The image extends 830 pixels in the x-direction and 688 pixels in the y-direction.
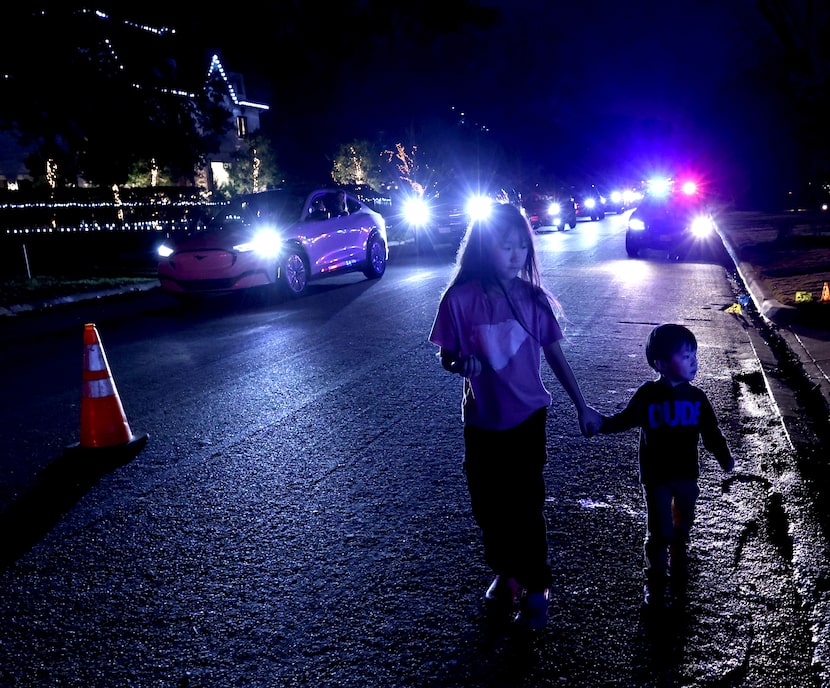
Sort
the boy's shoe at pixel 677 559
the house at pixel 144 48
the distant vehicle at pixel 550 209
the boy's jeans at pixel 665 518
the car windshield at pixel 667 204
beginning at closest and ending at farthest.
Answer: the boy's jeans at pixel 665 518 → the boy's shoe at pixel 677 559 → the house at pixel 144 48 → the car windshield at pixel 667 204 → the distant vehicle at pixel 550 209

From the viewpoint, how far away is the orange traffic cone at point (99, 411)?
→ 5.28m

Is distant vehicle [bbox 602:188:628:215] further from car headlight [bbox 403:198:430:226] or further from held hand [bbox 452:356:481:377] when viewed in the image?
held hand [bbox 452:356:481:377]

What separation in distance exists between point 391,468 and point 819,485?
2460 mm

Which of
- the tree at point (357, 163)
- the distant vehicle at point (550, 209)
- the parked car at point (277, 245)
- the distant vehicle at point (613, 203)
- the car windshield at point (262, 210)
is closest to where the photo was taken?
the parked car at point (277, 245)

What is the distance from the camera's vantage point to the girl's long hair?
2.90 meters

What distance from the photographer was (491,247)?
2.90 metres

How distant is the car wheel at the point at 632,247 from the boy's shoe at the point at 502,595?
1723 centimetres

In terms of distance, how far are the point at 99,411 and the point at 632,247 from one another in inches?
640

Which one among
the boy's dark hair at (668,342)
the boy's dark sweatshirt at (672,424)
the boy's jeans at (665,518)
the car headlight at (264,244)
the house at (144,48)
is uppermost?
the house at (144,48)

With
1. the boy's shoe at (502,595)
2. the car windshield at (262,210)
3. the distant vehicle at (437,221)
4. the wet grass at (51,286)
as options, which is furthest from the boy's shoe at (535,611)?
the distant vehicle at (437,221)

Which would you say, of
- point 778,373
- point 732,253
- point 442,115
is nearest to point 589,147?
point 442,115

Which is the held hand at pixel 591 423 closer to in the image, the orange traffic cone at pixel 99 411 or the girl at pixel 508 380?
the girl at pixel 508 380

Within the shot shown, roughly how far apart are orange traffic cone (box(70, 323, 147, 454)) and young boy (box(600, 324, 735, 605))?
3.59 m

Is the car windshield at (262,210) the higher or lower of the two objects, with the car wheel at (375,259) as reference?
higher
